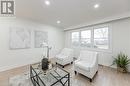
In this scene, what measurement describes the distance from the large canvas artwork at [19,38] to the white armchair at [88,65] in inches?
108

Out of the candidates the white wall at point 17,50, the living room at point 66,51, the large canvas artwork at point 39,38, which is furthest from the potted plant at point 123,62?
the large canvas artwork at point 39,38

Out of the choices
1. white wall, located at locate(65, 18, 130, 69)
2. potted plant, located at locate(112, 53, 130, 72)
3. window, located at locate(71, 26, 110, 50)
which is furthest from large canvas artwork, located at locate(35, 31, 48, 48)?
potted plant, located at locate(112, 53, 130, 72)

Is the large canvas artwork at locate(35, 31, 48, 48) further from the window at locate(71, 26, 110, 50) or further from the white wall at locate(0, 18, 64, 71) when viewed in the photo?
the window at locate(71, 26, 110, 50)

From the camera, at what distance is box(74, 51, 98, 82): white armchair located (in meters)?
2.24

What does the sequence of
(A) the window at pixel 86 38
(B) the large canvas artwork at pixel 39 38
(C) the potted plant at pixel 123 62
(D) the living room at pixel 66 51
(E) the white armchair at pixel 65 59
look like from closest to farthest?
1. (D) the living room at pixel 66 51
2. (C) the potted plant at pixel 123 62
3. (E) the white armchair at pixel 65 59
4. (B) the large canvas artwork at pixel 39 38
5. (A) the window at pixel 86 38

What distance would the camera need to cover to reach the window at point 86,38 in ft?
14.1

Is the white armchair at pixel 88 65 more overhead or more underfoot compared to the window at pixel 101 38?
more underfoot

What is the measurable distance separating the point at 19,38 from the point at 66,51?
247 centimetres

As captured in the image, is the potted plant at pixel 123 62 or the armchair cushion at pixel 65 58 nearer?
the potted plant at pixel 123 62

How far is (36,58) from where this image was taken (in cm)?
412

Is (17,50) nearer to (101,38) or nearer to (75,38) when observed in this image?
(75,38)

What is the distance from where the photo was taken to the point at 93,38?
160 inches

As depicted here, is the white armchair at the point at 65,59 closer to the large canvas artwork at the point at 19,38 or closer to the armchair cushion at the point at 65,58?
the armchair cushion at the point at 65,58

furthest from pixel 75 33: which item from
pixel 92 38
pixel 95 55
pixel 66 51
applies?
pixel 95 55
